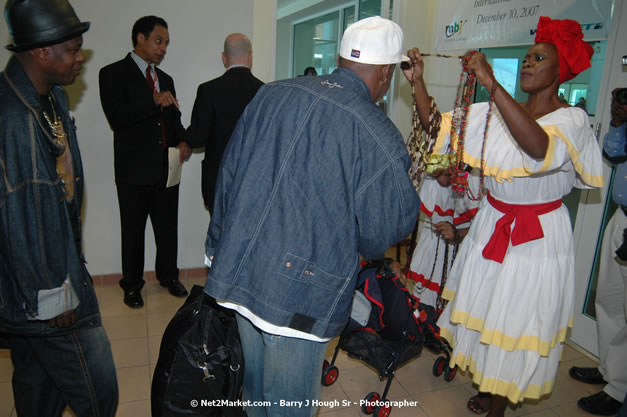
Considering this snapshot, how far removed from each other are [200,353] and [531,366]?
5.11 ft

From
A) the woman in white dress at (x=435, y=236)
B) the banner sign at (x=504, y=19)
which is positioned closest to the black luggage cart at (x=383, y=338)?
the woman in white dress at (x=435, y=236)

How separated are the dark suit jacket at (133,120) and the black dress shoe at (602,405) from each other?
3.32m

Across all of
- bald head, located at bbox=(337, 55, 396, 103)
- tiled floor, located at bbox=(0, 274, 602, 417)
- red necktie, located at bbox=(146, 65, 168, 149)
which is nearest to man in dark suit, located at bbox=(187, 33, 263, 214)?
red necktie, located at bbox=(146, 65, 168, 149)

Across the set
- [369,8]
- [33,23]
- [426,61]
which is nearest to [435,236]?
[33,23]

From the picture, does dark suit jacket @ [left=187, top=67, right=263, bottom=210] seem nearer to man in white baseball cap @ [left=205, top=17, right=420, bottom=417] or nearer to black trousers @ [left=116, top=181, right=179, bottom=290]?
black trousers @ [left=116, top=181, right=179, bottom=290]

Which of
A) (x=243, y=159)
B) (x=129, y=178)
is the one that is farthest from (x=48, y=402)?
(x=129, y=178)

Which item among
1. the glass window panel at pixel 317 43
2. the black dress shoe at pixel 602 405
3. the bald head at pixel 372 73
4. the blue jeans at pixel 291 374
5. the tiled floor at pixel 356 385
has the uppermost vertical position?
the glass window panel at pixel 317 43

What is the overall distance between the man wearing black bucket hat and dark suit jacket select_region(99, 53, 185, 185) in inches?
60.8

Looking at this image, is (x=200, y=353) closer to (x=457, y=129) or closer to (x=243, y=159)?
(x=243, y=159)

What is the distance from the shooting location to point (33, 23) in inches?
60.1

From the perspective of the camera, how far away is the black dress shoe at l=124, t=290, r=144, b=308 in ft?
12.0

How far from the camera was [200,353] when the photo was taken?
1.80 meters

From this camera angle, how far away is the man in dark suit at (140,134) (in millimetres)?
3375

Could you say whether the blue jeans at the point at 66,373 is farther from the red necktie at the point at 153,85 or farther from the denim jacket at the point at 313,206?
the red necktie at the point at 153,85
